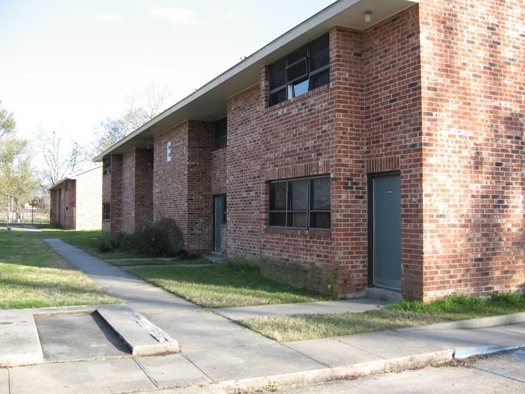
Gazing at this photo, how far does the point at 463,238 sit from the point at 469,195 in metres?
0.75

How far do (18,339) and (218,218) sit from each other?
12155 mm

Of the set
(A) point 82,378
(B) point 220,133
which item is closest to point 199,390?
(A) point 82,378

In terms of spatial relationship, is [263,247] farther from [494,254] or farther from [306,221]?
[494,254]

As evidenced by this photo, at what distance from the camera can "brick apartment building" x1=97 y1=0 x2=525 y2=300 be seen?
8.66 m

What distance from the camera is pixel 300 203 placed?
35.9 ft

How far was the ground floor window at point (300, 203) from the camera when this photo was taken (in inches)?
401

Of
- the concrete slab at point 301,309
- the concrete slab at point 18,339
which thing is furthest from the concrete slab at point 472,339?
the concrete slab at point 18,339

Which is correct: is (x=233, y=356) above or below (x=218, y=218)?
below

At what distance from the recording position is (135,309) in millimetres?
8609

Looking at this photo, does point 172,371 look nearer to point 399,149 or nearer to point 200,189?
point 399,149

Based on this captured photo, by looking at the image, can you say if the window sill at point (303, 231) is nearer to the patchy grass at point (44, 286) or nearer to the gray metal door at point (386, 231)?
the gray metal door at point (386, 231)

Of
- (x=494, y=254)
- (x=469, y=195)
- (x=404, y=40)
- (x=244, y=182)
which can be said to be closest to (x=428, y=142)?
(x=469, y=195)

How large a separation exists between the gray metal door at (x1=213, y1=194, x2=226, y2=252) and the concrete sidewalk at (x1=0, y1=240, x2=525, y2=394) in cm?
946

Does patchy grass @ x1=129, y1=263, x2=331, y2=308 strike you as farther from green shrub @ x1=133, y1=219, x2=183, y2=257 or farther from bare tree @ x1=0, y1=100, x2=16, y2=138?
bare tree @ x1=0, y1=100, x2=16, y2=138
